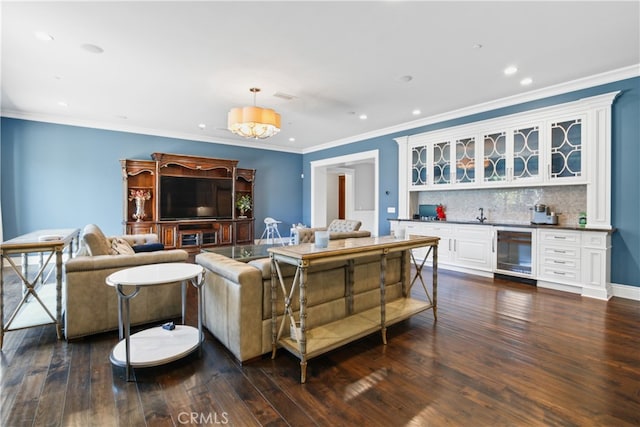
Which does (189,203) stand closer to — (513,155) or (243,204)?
(243,204)

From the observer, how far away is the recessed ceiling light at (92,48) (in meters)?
3.16

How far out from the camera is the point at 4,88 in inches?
171

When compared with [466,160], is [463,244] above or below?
below

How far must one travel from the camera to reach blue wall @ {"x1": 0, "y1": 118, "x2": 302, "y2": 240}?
18.0 feet

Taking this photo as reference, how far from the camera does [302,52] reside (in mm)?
3301

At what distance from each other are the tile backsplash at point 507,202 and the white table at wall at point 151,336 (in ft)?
16.1

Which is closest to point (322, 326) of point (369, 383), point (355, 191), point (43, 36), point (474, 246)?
point (369, 383)

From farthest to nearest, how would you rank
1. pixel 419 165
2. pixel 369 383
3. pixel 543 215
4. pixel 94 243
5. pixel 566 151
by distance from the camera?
pixel 419 165
pixel 543 215
pixel 566 151
pixel 94 243
pixel 369 383

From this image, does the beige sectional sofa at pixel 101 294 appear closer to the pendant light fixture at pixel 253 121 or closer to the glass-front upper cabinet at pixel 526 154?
the pendant light fixture at pixel 253 121

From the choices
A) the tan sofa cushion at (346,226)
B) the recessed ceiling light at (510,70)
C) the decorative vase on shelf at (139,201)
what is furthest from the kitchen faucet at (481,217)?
the decorative vase on shelf at (139,201)

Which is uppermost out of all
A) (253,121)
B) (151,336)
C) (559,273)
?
(253,121)

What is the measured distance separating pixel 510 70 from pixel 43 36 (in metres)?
5.19

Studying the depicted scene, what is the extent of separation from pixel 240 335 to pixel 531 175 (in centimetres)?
469

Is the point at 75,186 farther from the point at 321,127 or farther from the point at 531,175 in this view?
the point at 531,175
